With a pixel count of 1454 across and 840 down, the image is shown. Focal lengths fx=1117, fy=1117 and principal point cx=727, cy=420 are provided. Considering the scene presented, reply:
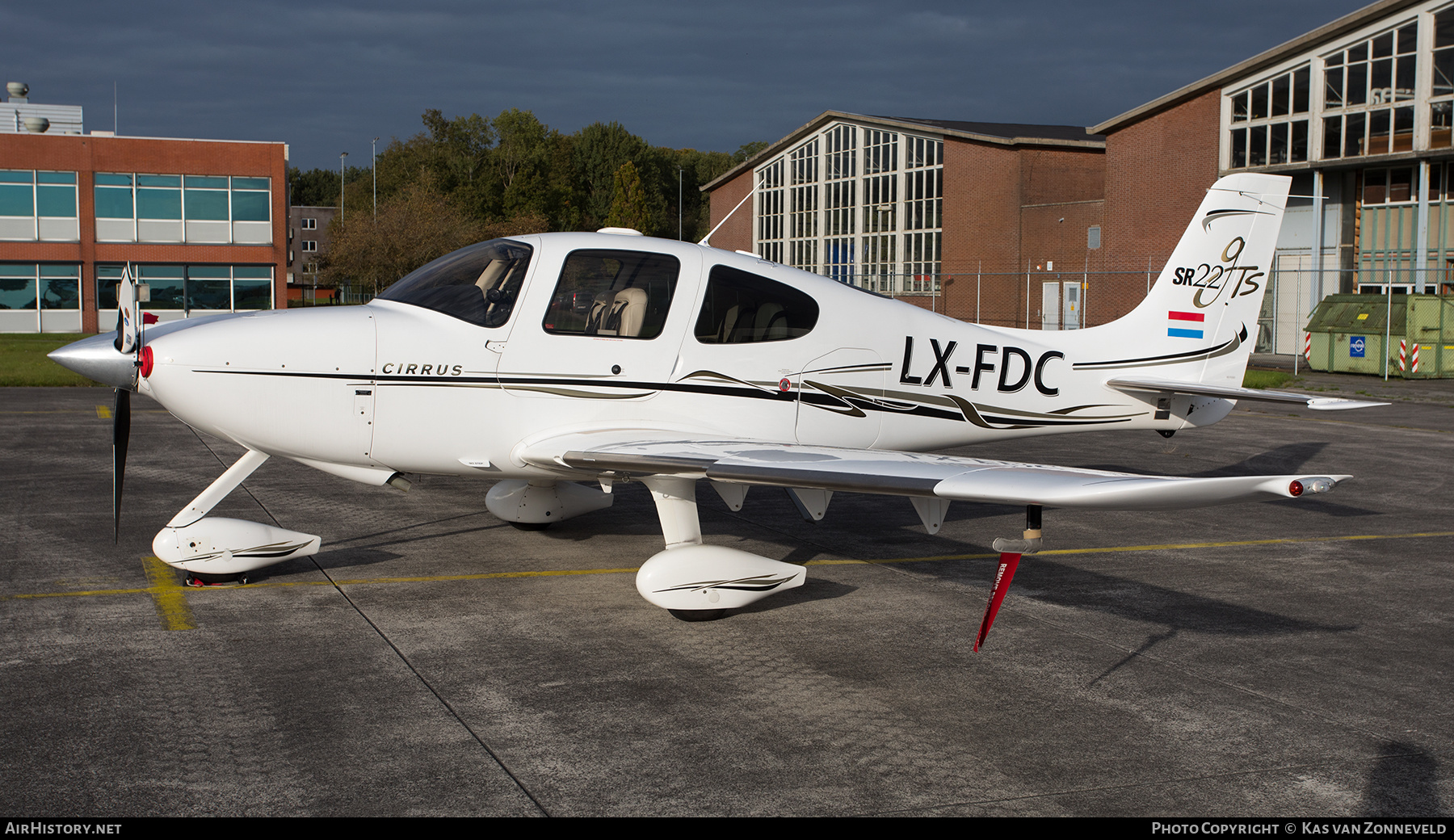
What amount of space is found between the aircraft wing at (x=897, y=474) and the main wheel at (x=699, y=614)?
804 millimetres

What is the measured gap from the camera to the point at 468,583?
7555 mm

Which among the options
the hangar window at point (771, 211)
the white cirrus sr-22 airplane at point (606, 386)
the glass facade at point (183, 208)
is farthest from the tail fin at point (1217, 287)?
the hangar window at point (771, 211)

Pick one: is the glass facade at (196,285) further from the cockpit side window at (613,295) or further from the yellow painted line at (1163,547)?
the yellow painted line at (1163,547)

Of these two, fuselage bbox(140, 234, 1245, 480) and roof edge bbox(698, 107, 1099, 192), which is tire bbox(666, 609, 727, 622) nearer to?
fuselage bbox(140, 234, 1245, 480)

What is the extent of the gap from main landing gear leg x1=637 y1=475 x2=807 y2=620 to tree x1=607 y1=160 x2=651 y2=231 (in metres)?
85.1

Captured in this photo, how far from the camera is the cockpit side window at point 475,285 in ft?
24.1

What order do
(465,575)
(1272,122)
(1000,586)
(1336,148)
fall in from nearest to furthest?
(1000,586) < (465,575) < (1336,148) < (1272,122)

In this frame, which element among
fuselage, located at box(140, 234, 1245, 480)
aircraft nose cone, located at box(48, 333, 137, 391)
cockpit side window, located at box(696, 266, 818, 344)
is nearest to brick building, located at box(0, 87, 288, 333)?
aircraft nose cone, located at box(48, 333, 137, 391)

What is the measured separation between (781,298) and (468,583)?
294 cm

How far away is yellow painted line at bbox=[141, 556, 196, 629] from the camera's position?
655cm

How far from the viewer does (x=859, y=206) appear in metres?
55.8

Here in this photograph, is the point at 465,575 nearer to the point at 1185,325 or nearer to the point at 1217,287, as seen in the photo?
the point at 1185,325

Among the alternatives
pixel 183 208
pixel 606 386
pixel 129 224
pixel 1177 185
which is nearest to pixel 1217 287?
pixel 606 386

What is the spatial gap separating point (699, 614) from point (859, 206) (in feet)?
167
